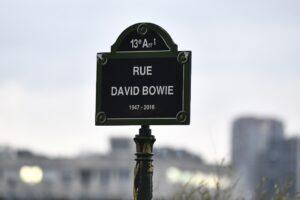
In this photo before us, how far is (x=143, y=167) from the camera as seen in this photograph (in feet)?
38.4

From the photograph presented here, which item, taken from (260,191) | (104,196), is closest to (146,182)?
(260,191)

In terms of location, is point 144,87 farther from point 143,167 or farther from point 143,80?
point 143,167

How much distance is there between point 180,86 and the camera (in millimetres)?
11602

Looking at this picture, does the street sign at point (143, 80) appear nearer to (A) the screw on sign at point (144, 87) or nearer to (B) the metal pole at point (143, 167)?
(A) the screw on sign at point (144, 87)

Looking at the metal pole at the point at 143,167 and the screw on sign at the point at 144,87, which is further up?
the screw on sign at the point at 144,87

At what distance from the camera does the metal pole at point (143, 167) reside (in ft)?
38.3

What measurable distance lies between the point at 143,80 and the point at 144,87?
72 mm

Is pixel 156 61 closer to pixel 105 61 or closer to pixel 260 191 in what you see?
pixel 105 61

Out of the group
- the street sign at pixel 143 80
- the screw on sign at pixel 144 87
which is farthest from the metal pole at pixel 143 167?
the street sign at pixel 143 80

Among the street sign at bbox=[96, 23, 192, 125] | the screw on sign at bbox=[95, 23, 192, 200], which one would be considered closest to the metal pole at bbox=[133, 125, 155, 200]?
the screw on sign at bbox=[95, 23, 192, 200]

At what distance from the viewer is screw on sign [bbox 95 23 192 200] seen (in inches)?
457

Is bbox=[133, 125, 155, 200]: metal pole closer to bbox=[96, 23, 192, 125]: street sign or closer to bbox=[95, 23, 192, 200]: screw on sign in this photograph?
bbox=[95, 23, 192, 200]: screw on sign

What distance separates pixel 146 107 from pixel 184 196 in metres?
5.37

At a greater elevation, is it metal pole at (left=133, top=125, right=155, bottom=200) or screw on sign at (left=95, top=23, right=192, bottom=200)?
screw on sign at (left=95, top=23, right=192, bottom=200)
